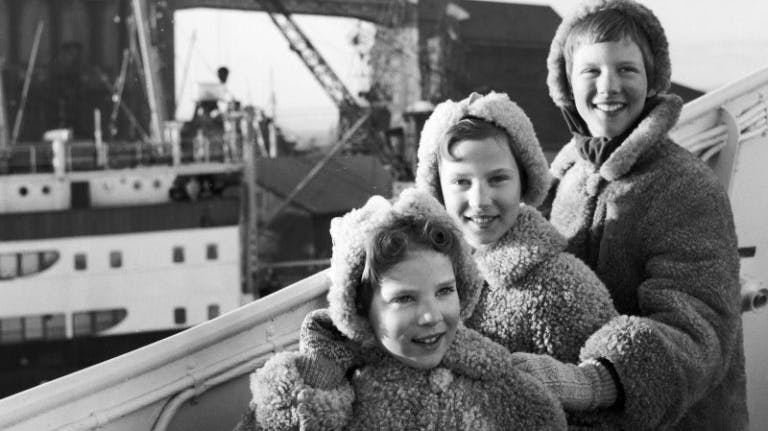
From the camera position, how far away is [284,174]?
22.6 meters

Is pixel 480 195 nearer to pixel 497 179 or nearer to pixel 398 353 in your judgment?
pixel 497 179

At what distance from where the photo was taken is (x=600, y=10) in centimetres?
205

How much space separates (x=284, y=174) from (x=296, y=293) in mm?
20574

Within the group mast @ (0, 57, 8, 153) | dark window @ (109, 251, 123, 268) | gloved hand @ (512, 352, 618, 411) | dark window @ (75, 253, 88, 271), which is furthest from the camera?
mast @ (0, 57, 8, 153)

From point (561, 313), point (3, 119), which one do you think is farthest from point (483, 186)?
point (3, 119)

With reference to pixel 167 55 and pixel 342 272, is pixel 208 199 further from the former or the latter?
pixel 342 272

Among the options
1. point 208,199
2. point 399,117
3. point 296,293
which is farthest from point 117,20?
point 296,293

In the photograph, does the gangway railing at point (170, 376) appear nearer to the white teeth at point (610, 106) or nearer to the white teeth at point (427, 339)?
the white teeth at point (427, 339)

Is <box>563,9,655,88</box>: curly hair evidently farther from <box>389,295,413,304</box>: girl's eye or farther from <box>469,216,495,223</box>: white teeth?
<box>389,295,413,304</box>: girl's eye

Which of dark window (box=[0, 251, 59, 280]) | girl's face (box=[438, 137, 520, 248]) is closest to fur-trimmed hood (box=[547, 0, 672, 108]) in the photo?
girl's face (box=[438, 137, 520, 248])

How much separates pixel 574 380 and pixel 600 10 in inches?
29.2

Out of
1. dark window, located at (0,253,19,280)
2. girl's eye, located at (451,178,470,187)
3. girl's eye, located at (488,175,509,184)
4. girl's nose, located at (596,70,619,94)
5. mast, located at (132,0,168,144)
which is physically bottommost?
dark window, located at (0,253,19,280)

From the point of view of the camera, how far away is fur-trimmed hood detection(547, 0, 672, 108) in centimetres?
204

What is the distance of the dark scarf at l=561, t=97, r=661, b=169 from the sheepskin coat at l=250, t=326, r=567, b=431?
0.62m
